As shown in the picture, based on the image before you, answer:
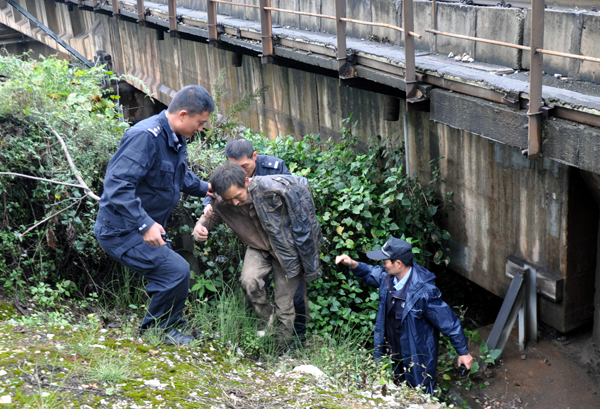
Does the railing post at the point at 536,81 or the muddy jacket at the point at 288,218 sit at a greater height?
the railing post at the point at 536,81

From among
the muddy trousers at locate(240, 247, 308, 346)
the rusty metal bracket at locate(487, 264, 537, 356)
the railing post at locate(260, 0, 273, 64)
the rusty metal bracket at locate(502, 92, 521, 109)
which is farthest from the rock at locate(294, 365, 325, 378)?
the railing post at locate(260, 0, 273, 64)

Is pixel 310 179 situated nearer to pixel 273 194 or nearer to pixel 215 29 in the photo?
pixel 273 194

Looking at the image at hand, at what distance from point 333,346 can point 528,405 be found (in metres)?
1.70

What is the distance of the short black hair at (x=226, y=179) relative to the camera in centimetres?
405

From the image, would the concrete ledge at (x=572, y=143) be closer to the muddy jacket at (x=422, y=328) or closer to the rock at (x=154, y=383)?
the muddy jacket at (x=422, y=328)

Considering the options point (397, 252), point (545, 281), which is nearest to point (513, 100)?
point (397, 252)

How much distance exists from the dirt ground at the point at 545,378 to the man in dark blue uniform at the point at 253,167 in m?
1.48

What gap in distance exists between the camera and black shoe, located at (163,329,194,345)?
4047 mm

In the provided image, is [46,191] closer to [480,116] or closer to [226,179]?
[226,179]

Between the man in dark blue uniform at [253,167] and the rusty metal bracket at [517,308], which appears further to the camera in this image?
the rusty metal bracket at [517,308]

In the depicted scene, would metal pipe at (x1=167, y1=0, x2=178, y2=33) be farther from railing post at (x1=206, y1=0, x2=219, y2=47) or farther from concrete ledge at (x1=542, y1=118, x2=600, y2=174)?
concrete ledge at (x1=542, y1=118, x2=600, y2=174)

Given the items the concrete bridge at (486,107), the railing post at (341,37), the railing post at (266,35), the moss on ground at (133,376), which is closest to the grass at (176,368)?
the moss on ground at (133,376)

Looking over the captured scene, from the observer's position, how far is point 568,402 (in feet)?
15.6

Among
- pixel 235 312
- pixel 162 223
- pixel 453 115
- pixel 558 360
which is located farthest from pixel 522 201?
pixel 162 223
